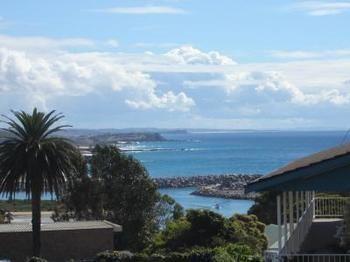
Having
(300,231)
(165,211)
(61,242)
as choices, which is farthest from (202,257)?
(165,211)

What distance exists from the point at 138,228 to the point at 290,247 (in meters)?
39.5

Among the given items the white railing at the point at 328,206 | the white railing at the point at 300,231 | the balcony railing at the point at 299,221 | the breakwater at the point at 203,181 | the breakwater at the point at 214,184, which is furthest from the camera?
the breakwater at the point at 203,181

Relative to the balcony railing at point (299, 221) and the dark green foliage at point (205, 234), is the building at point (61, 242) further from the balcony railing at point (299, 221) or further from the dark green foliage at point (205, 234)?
the balcony railing at point (299, 221)

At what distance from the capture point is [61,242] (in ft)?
143

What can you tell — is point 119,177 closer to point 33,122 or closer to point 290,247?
point 33,122

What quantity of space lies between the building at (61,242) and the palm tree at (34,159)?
143 inches

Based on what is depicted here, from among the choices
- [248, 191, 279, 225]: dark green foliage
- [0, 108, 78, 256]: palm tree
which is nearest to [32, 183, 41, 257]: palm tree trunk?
[0, 108, 78, 256]: palm tree

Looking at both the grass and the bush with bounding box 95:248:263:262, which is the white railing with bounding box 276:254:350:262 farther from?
the grass

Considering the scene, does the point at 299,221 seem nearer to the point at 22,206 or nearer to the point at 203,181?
the point at 22,206

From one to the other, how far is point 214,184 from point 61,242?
4789 inches

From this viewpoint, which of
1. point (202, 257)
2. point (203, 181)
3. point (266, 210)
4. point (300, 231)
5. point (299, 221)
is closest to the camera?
point (300, 231)

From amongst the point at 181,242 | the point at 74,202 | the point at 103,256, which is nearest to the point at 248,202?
the point at 74,202

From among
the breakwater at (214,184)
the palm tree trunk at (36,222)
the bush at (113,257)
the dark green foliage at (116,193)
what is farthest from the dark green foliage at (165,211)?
the breakwater at (214,184)

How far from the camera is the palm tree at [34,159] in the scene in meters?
39.1
